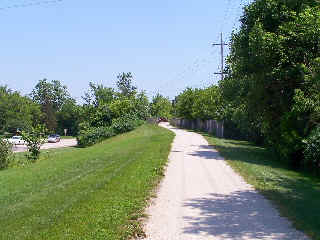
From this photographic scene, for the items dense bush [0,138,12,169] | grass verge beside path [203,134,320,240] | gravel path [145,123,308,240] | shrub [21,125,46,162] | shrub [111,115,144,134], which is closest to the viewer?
gravel path [145,123,308,240]

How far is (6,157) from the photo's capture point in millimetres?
28047

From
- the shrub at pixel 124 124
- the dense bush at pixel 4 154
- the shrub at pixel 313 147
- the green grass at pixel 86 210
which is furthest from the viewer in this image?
the shrub at pixel 124 124

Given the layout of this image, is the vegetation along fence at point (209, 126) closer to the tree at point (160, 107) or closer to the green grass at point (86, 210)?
the green grass at point (86, 210)

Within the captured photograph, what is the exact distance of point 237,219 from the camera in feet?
26.8

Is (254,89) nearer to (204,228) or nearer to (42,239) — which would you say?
(204,228)

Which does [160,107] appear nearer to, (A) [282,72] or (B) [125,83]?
(B) [125,83]

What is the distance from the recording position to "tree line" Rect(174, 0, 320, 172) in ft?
62.3


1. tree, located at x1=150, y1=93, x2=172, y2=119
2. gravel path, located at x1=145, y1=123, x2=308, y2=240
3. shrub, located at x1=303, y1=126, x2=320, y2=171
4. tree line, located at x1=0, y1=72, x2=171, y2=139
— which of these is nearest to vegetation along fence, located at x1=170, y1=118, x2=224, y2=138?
tree line, located at x1=0, y1=72, x2=171, y2=139

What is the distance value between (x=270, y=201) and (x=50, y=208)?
4817 mm

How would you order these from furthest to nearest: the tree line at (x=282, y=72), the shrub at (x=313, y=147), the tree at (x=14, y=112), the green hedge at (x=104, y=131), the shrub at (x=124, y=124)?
the tree at (x=14, y=112)
the shrub at (x=124, y=124)
the green hedge at (x=104, y=131)
the tree line at (x=282, y=72)
the shrub at (x=313, y=147)

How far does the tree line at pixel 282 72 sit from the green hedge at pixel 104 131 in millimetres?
25029

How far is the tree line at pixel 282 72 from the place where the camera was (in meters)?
19.0

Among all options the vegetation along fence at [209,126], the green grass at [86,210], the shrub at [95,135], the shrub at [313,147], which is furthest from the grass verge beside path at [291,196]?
the shrub at [95,135]

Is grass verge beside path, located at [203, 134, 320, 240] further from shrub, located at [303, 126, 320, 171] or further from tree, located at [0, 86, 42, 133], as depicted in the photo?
tree, located at [0, 86, 42, 133]
